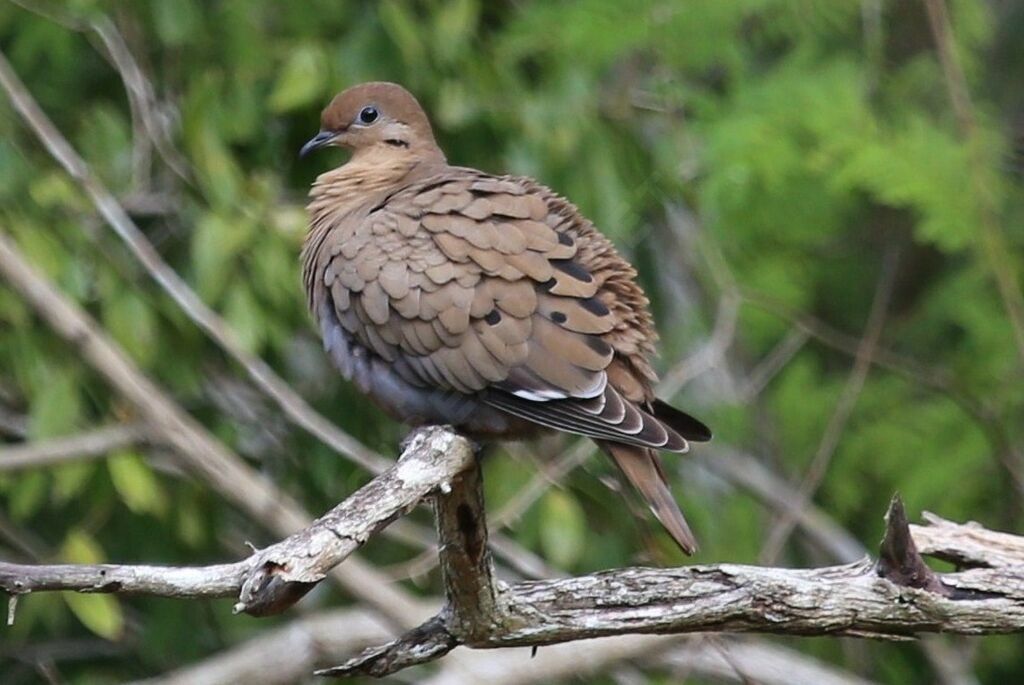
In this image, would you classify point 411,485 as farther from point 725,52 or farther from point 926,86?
point 926,86

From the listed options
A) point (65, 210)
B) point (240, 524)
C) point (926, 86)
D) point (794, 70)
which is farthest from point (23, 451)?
point (926, 86)

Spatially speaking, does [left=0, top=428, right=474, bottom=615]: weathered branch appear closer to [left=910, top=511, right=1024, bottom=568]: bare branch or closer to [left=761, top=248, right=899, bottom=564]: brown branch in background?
[left=910, top=511, right=1024, bottom=568]: bare branch

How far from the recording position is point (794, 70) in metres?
5.58

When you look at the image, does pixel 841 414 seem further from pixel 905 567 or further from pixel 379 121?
pixel 905 567

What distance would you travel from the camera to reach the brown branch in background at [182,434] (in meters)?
4.75

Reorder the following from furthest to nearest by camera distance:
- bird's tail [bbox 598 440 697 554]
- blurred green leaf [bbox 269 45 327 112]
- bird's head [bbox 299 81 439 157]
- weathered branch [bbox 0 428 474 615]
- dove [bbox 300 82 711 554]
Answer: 1. blurred green leaf [bbox 269 45 327 112]
2. bird's head [bbox 299 81 439 157]
3. dove [bbox 300 82 711 554]
4. bird's tail [bbox 598 440 697 554]
5. weathered branch [bbox 0 428 474 615]

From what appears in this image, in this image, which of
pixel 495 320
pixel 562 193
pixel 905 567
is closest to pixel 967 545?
pixel 905 567

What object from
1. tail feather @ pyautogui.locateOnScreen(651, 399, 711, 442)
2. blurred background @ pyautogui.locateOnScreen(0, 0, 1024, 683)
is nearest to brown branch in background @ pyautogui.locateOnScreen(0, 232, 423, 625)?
blurred background @ pyautogui.locateOnScreen(0, 0, 1024, 683)

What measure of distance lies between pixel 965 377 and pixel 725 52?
1.35 meters

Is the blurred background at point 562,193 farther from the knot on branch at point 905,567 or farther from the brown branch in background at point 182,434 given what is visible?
the knot on branch at point 905,567

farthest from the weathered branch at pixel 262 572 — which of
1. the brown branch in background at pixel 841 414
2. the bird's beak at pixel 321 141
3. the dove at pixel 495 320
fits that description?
the brown branch in background at pixel 841 414

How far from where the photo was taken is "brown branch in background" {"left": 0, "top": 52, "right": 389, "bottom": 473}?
480 cm

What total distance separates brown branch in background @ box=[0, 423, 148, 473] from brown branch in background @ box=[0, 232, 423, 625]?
83 mm

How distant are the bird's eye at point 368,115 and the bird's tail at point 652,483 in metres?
1.24
